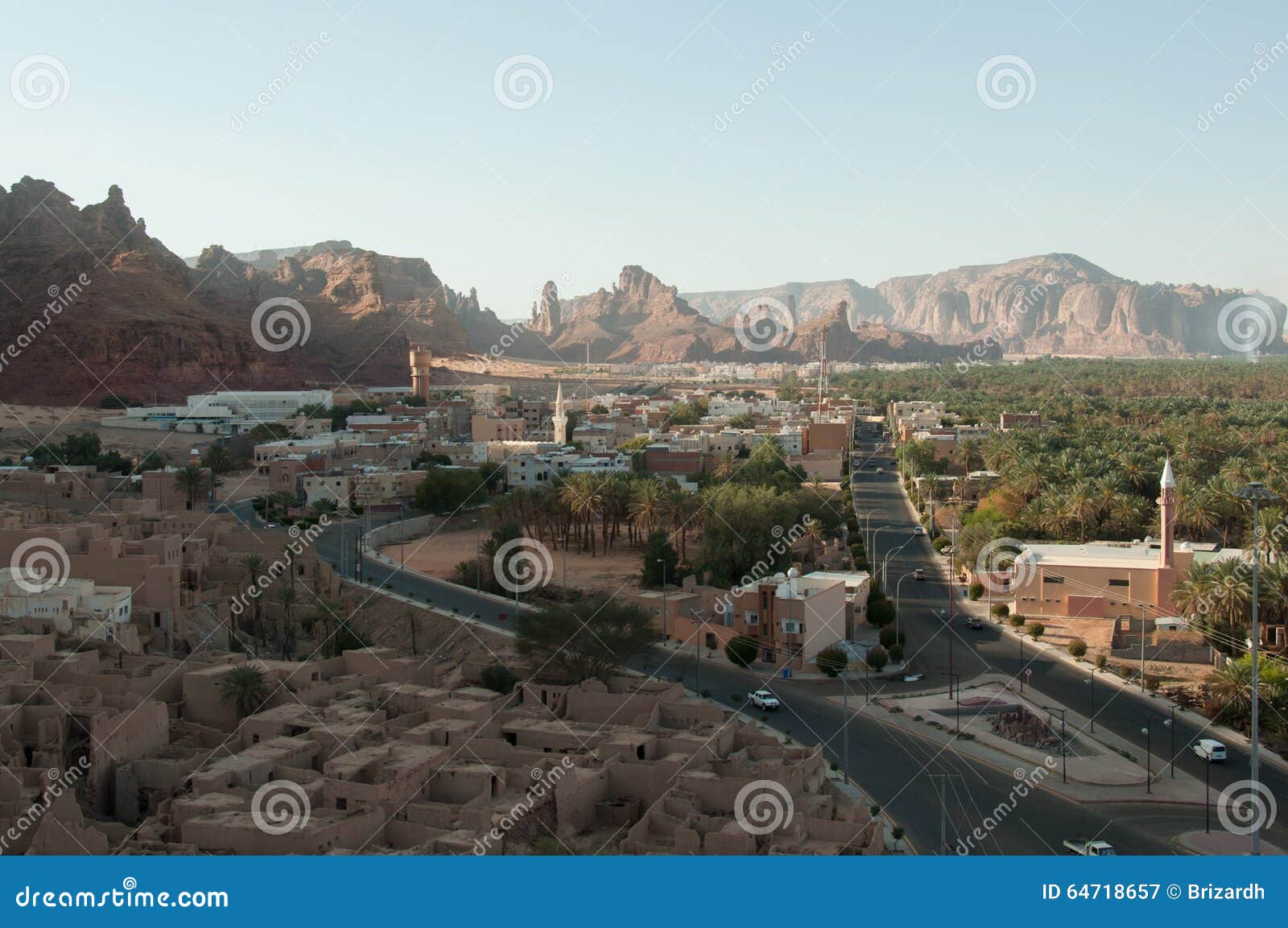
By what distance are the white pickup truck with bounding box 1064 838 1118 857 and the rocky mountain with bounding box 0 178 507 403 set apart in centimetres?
6364

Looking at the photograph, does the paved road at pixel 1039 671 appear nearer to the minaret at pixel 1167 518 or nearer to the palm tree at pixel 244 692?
the minaret at pixel 1167 518

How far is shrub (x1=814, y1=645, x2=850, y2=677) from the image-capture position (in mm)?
28994

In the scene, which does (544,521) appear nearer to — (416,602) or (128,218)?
(416,602)

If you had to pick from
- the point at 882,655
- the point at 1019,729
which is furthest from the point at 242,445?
the point at 1019,729

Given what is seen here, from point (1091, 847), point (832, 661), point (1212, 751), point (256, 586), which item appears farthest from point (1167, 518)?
point (256, 586)

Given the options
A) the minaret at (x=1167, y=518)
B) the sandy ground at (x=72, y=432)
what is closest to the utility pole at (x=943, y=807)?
the minaret at (x=1167, y=518)

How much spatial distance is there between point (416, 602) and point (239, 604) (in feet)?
15.8

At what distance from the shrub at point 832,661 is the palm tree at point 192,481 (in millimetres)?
27322

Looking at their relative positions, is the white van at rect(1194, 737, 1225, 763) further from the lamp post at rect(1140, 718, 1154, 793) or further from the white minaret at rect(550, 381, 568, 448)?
the white minaret at rect(550, 381, 568, 448)

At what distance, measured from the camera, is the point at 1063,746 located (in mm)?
23250

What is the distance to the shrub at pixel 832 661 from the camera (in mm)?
28994

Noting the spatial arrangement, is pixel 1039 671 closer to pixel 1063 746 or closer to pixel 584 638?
pixel 1063 746

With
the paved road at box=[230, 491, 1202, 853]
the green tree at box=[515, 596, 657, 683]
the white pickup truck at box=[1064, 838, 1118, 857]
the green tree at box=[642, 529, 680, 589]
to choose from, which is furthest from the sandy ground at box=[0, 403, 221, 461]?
the white pickup truck at box=[1064, 838, 1118, 857]

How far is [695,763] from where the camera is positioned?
19578 mm
